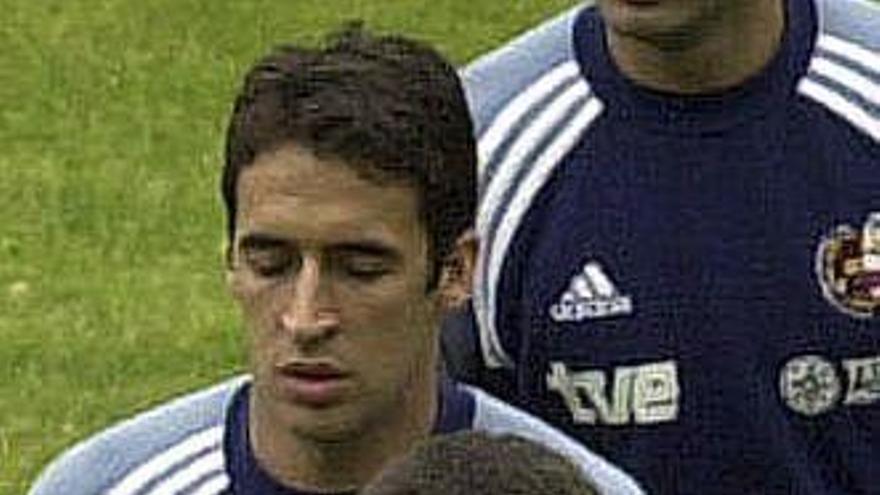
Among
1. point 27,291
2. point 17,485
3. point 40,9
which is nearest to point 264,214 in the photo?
point 17,485

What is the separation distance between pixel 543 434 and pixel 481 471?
3.59 feet

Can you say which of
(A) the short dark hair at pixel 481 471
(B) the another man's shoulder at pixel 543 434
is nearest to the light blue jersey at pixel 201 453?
(B) the another man's shoulder at pixel 543 434

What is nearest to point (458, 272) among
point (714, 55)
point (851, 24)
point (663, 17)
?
point (663, 17)

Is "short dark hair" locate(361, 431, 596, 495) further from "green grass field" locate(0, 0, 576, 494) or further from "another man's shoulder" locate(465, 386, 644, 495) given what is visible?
"green grass field" locate(0, 0, 576, 494)

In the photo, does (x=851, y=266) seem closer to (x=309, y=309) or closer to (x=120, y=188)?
(x=309, y=309)

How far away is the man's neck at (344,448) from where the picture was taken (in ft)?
13.9

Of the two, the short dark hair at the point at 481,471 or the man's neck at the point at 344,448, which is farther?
the man's neck at the point at 344,448

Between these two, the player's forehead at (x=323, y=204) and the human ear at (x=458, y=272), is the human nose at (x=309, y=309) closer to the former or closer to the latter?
the player's forehead at (x=323, y=204)

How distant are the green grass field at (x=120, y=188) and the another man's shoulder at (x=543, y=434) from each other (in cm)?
545

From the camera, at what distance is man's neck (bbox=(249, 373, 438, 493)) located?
13.9 ft

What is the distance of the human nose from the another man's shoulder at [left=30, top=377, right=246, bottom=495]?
1.12 feet

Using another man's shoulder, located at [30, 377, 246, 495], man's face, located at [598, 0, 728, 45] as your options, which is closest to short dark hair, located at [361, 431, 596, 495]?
another man's shoulder, located at [30, 377, 246, 495]

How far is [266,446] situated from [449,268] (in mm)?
302

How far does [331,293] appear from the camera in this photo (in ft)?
13.7
